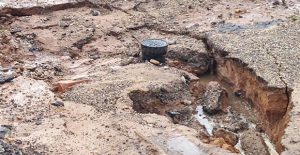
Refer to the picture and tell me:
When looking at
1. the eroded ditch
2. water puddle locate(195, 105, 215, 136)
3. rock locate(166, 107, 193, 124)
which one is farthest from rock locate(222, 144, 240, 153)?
rock locate(166, 107, 193, 124)

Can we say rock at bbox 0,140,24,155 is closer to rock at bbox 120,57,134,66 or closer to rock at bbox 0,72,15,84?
rock at bbox 0,72,15,84

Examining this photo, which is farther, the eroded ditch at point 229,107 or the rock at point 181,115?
the rock at point 181,115

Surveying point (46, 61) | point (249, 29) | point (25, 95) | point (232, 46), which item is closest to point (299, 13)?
point (249, 29)

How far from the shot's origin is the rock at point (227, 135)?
6.01m

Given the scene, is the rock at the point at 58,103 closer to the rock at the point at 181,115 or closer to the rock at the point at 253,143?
the rock at the point at 181,115

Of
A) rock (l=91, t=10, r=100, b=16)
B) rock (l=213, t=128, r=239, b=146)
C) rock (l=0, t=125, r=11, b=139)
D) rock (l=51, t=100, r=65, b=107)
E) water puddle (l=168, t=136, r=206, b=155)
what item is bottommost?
rock (l=213, t=128, r=239, b=146)

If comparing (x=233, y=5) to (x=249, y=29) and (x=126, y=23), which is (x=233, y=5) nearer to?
(x=249, y=29)

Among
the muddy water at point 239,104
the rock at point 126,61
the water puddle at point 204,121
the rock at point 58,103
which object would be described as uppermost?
the rock at point 58,103

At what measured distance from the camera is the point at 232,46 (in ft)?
24.3

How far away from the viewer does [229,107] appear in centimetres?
682

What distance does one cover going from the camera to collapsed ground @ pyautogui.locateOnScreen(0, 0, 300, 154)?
5363mm

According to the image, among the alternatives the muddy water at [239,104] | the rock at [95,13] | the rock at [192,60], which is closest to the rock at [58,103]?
the rock at [192,60]

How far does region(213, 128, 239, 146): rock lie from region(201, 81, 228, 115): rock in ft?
1.59

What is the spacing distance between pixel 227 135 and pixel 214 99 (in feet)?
2.49
